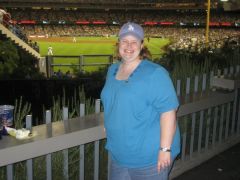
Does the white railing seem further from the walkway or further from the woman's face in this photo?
the woman's face

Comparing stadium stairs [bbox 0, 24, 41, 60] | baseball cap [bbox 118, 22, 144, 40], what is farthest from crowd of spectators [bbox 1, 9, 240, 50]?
baseball cap [bbox 118, 22, 144, 40]

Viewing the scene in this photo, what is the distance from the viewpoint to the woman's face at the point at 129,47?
2.88 m

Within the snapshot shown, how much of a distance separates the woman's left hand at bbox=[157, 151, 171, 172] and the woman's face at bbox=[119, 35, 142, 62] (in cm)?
76

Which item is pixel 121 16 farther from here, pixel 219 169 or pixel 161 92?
pixel 161 92

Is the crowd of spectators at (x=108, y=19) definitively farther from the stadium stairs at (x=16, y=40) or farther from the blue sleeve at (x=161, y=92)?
the blue sleeve at (x=161, y=92)

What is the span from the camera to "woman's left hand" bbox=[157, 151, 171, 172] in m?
2.84

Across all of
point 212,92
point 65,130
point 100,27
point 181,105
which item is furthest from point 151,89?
point 100,27

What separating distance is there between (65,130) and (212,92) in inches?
108

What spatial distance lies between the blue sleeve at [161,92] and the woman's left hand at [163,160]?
0.33 m

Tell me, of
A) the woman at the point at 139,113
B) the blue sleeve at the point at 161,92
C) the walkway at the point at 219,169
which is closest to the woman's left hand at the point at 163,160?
the woman at the point at 139,113

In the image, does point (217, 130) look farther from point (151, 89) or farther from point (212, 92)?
point (151, 89)

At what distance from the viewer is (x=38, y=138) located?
3170 mm

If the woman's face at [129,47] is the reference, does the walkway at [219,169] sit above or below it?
below

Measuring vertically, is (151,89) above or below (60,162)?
above
